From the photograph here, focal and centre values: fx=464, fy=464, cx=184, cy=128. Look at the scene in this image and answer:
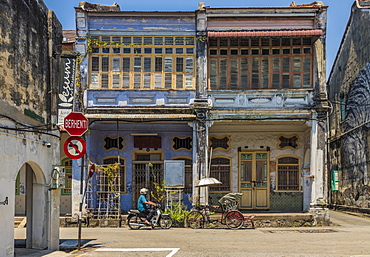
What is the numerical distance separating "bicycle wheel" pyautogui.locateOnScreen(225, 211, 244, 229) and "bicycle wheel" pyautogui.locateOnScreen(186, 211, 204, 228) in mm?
1086

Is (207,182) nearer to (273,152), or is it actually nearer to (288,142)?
(273,152)

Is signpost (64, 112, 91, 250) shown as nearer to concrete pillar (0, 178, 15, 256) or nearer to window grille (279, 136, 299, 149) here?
concrete pillar (0, 178, 15, 256)

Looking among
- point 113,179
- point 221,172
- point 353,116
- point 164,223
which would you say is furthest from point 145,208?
point 353,116

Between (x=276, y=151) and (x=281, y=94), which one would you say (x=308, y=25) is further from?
(x=276, y=151)

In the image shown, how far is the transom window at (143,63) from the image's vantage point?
18.4 m

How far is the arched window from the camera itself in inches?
802

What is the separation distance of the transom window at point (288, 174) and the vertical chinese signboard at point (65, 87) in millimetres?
11253

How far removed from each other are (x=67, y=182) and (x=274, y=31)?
1121cm

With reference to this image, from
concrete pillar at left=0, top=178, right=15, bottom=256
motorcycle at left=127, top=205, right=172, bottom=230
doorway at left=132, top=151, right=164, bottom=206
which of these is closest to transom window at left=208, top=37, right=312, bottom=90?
doorway at left=132, top=151, right=164, bottom=206

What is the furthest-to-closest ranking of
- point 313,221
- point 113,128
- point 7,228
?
1. point 113,128
2. point 313,221
3. point 7,228

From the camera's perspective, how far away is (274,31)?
17812 mm


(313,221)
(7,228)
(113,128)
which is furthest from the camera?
(113,128)

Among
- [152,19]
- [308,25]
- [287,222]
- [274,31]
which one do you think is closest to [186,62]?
[152,19]

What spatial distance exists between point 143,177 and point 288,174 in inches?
250
